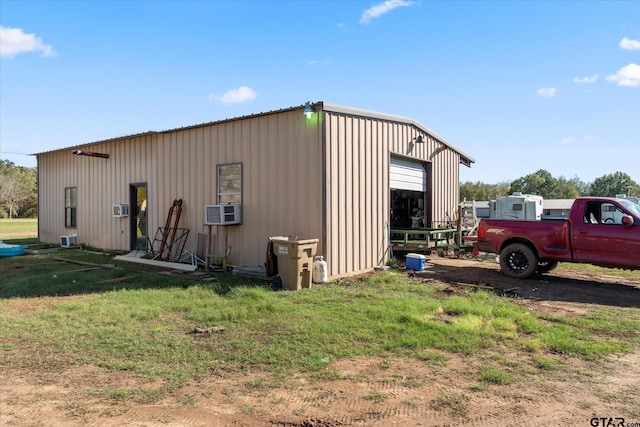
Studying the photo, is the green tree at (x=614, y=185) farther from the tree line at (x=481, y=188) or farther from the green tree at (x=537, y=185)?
the green tree at (x=537, y=185)

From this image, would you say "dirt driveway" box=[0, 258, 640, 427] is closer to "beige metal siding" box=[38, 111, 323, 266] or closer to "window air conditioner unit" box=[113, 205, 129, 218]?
"beige metal siding" box=[38, 111, 323, 266]

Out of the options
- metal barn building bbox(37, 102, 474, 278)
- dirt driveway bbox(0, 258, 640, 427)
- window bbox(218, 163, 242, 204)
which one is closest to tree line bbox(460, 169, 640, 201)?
metal barn building bbox(37, 102, 474, 278)

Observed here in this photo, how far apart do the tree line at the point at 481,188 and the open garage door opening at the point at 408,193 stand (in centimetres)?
2924

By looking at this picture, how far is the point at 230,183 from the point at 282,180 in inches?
69.0

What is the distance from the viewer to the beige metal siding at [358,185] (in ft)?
29.2

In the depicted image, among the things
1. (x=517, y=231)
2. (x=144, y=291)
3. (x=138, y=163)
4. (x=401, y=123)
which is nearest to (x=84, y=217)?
(x=138, y=163)

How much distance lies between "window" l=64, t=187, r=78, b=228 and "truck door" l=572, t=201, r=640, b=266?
16.6 m

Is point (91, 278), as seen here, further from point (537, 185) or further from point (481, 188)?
point (537, 185)

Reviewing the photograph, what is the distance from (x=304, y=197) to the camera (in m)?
8.92

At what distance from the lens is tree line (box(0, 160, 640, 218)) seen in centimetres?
5500

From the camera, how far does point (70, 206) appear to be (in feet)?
52.1

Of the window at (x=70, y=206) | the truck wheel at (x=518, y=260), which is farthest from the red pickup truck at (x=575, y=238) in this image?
the window at (x=70, y=206)

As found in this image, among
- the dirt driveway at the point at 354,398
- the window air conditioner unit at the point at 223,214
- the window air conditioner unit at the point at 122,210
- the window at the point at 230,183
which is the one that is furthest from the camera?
the window air conditioner unit at the point at 122,210

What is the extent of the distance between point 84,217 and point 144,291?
9.46 m
